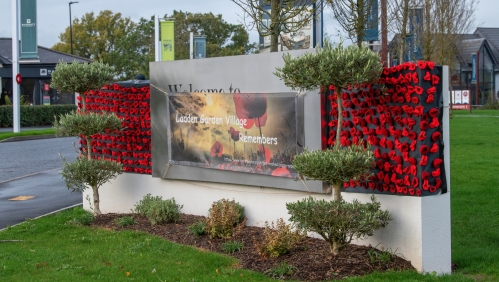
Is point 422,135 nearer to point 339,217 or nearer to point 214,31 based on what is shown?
point 339,217

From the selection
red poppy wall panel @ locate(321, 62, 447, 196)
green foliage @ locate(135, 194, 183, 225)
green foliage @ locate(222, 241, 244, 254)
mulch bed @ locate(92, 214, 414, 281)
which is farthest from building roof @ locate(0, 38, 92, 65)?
red poppy wall panel @ locate(321, 62, 447, 196)

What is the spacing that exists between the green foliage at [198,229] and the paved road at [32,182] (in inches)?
142

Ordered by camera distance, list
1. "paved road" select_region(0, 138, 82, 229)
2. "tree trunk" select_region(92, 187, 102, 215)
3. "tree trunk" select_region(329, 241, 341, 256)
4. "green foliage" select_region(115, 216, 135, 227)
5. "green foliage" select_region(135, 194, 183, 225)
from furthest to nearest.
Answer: "paved road" select_region(0, 138, 82, 229) < "tree trunk" select_region(92, 187, 102, 215) < "green foliage" select_region(115, 216, 135, 227) < "green foliage" select_region(135, 194, 183, 225) < "tree trunk" select_region(329, 241, 341, 256)

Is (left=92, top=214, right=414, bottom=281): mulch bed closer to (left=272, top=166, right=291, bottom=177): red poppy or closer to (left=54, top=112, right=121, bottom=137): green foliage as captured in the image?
(left=272, top=166, right=291, bottom=177): red poppy

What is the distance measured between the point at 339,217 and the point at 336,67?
5.14ft

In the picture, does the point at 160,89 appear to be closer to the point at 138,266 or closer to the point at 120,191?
the point at 120,191

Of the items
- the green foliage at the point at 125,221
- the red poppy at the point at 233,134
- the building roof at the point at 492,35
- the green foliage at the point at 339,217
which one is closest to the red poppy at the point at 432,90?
the green foliage at the point at 339,217

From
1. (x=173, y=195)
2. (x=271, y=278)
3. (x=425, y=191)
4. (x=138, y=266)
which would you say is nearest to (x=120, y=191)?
(x=173, y=195)

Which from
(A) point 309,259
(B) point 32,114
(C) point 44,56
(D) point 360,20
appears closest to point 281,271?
(A) point 309,259

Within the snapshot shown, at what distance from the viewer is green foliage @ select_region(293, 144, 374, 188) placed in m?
7.12

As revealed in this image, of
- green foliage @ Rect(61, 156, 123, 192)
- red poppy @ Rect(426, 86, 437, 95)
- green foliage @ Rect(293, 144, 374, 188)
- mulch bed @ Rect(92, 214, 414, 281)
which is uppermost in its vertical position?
red poppy @ Rect(426, 86, 437, 95)

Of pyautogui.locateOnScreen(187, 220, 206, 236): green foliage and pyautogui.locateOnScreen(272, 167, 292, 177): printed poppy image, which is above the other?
pyautogui.locateOnScreen(272, 167, 292, 177): printed poppy image

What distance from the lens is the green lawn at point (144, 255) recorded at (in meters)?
7.30

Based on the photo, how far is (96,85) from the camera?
35.9 feet
